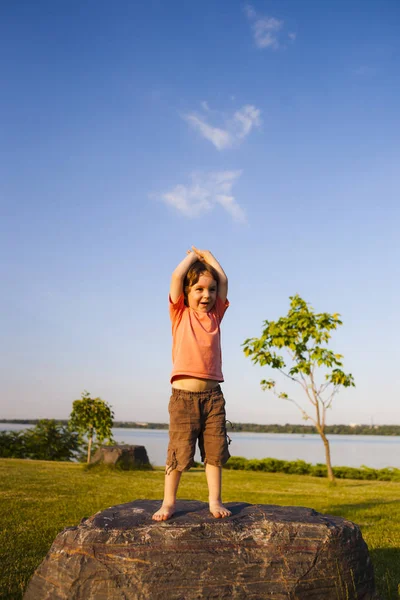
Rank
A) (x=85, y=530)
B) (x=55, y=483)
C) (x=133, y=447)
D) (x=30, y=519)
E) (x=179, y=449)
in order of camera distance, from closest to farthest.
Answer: (x=85, y=530), (x=179, y=449), (x=30, y=519), (x=55, y=483), (x=133, y=447)

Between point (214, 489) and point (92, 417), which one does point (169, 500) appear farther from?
point (92, 417)

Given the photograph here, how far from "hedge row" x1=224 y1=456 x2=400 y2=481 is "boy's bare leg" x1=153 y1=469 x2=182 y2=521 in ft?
51.1

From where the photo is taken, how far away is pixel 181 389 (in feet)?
14.6

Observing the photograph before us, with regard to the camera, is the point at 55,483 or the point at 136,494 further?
the point at 55,483

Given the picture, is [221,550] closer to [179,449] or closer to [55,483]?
[179,449]

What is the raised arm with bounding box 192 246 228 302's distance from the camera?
4.70 m

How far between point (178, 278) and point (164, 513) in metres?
1.93

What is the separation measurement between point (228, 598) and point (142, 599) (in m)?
0.59

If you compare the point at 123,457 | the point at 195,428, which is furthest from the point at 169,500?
the point at 123,457

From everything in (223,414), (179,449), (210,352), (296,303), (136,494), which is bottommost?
(136,494)

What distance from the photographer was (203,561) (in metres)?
3.68

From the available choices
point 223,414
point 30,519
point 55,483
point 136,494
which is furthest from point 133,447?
point 223,414

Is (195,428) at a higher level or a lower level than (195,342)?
lower

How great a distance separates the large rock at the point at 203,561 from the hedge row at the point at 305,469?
15.4 m
